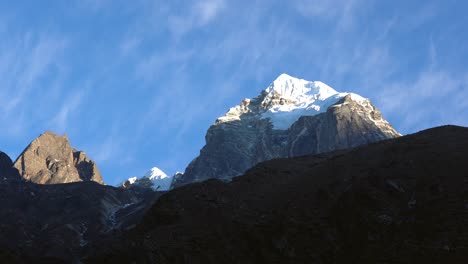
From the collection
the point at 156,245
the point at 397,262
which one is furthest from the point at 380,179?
the point at 156,245

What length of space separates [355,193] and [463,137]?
37810mm

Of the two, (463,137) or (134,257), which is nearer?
(134,257)

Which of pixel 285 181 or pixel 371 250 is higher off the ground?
pixel 285 181

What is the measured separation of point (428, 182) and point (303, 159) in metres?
49.4

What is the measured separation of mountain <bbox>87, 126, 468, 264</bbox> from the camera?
263 ft

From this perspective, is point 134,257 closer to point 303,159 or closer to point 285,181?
point 285,181

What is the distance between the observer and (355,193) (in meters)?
96.1

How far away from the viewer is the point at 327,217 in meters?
92.1

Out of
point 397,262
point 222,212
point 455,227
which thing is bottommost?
point 397,262

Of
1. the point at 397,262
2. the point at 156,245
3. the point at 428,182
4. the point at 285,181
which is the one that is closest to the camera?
the point at 397,262

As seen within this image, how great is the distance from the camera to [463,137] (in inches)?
4865

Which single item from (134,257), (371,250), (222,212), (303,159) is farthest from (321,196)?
(303,159)

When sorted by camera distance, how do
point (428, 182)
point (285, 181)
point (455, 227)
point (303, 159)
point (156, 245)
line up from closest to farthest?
1. point (455, 227)
2. point (156, 245)
3. point (428, 182)
4. point (285, 181)
5. point (303, 159)

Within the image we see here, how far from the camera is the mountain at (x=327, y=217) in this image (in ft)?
263
